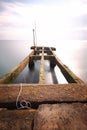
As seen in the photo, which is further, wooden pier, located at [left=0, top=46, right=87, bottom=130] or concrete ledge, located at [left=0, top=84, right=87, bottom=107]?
concrete ledge, located at [left=0, top=84, right=87, bottom=107]

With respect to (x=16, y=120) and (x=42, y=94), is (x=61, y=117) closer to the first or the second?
(x=16, y=120)

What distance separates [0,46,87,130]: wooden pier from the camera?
59.6 inches

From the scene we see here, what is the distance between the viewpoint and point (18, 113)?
1.73 metres

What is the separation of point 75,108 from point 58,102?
0.27m

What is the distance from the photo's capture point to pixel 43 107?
1.83 meters

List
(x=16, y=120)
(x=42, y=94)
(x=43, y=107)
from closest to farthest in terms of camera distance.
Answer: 1. (x=16, y=120)
2. (x=43, y=107)
3. (x=42, y=94)

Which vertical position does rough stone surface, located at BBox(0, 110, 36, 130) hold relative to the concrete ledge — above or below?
below

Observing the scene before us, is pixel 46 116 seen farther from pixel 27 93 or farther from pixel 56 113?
pixel 27 93

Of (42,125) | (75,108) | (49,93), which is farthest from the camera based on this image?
(49,93)

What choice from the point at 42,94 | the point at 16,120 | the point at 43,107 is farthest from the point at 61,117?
the point at 42,94

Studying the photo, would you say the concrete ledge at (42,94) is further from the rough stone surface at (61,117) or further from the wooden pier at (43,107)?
the rough stone surface at (61,117)

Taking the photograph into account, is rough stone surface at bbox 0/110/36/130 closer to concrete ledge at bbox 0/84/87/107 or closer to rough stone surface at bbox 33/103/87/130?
rough stone surface at bbox 33/103/87/130

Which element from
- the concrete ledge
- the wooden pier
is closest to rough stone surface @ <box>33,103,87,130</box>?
the wooden pier

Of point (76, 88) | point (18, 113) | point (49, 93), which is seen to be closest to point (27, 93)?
point (49, 93)
